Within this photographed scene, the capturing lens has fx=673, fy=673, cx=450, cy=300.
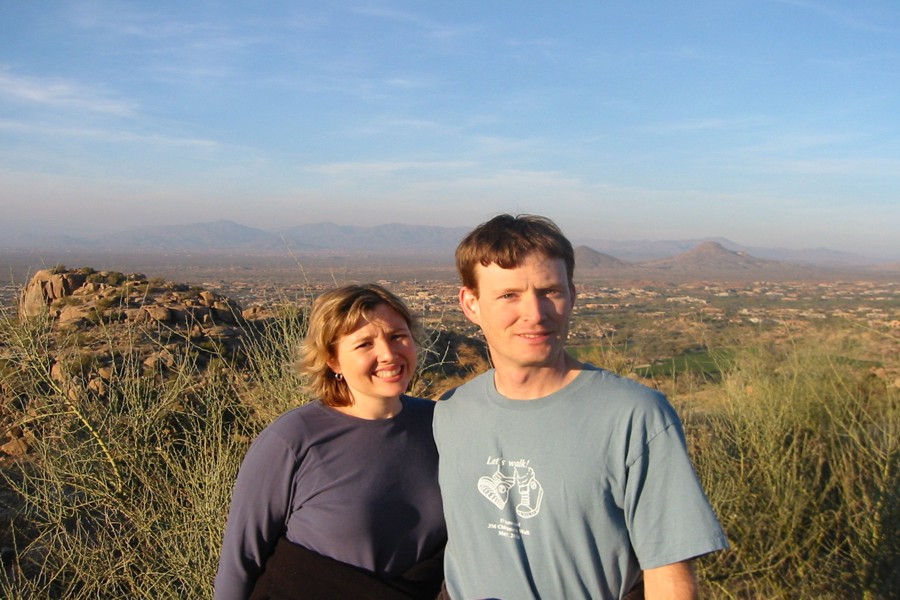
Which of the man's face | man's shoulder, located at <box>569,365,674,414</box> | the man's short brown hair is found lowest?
man's shoulder, located at <box>569,365,674,414</box>

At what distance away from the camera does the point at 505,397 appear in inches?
86.3

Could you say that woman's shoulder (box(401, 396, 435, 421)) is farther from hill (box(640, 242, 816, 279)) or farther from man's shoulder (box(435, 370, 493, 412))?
hill (box(640, 242, 816, 279))

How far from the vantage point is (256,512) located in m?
2.46

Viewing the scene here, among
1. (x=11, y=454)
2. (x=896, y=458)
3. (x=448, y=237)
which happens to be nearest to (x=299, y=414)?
(x=896, y=458)

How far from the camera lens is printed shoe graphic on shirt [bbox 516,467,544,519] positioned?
202 cm

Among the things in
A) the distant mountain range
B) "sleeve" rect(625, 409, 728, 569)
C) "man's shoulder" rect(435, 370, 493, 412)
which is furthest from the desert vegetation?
the distant mountain range

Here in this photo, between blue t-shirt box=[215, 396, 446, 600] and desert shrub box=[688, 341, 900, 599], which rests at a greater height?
blue t-shirt box=[215, 396, 446, 600]

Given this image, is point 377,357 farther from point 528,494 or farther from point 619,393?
point 619,393

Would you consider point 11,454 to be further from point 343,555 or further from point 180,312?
point 343,555

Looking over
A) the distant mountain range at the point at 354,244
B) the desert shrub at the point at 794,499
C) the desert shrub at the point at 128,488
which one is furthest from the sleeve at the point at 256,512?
the distant mountain range at the point at 354,244

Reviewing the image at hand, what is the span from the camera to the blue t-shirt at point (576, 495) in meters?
1.84

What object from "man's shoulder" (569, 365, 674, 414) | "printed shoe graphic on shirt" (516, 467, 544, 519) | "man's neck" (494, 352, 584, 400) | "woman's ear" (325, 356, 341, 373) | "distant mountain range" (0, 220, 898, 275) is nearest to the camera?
"man's shoulder" (569, 365, 674, 414)

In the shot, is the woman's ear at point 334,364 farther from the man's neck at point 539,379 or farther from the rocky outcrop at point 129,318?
the rocky outcrop at point 129,318

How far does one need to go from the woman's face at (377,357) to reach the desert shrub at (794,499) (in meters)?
3.58
